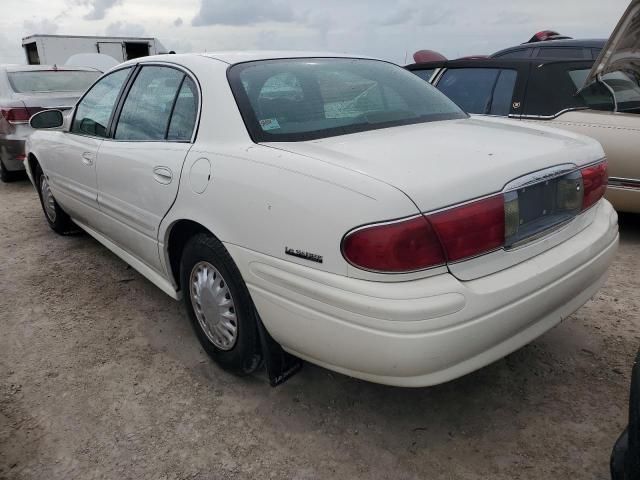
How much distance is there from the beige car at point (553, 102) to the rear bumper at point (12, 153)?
16.1 feet

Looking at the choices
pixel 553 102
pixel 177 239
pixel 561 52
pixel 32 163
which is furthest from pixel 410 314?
pixel 561 52

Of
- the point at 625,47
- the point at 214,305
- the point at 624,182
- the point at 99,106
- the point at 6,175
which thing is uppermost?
the point at 625,47

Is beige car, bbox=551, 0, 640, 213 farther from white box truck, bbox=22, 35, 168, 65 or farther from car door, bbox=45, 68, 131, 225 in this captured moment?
white box truck, bbox=22, 35, 168, 65

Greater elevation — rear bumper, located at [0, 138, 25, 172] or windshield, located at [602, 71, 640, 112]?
windshield, located at [602, 71, 640, 112]

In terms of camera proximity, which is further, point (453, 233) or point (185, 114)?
point (185, 114)

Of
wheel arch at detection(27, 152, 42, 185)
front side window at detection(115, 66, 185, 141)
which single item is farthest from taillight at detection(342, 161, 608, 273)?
wheel arch at detection(27, 152, 42, 185)

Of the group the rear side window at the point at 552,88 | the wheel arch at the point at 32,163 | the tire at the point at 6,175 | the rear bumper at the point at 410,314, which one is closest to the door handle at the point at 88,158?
the wheel arch at the point at 32,163

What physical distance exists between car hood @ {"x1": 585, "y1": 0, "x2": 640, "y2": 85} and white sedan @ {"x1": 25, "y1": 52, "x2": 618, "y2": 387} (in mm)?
348

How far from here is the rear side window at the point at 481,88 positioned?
4305 millimetres

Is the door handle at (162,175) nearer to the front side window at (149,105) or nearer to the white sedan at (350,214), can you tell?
the white sedan at (350,214)

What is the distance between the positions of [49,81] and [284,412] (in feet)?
21.1

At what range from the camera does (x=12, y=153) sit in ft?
21.1

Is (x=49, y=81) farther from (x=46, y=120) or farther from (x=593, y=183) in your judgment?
(x=593, y=183)

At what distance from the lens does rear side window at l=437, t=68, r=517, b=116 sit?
430 cm
